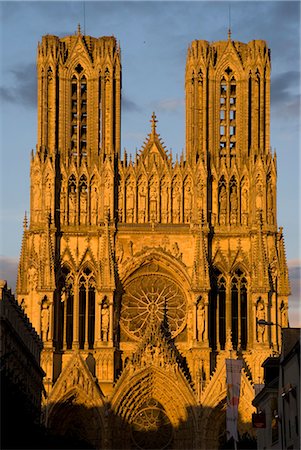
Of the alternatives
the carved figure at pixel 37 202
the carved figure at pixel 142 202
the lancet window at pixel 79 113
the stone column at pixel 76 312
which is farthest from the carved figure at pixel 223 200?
the carved figure at pixel 37 202

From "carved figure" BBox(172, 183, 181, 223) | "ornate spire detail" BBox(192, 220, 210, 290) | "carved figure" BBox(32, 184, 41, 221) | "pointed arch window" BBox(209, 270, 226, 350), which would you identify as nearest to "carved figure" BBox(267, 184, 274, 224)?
"ornate spire detail" BBox(192, 220, 210, 290)

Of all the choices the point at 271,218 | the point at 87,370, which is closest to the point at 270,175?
the point at 271,218

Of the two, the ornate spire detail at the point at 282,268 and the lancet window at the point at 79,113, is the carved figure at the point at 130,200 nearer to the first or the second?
the lancet window at the point at 79,113

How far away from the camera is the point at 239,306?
95.8 meters

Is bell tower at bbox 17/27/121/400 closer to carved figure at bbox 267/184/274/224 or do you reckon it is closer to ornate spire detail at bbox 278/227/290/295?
carved figure at bbox 267/184/274/224

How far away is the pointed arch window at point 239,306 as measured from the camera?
95688mm

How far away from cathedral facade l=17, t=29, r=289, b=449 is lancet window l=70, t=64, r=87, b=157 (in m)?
0.09

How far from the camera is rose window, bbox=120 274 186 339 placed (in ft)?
318

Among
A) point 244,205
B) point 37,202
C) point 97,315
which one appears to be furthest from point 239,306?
point 37,202

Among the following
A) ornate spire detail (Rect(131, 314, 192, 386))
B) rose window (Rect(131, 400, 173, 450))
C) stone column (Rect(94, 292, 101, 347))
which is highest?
stone column (Rect(94, 292, 101, 347))

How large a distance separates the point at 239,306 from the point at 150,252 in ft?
21.3

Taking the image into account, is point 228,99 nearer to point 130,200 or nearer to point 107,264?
point 130,200

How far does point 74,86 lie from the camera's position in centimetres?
9975

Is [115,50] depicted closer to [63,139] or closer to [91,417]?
[63,139]
